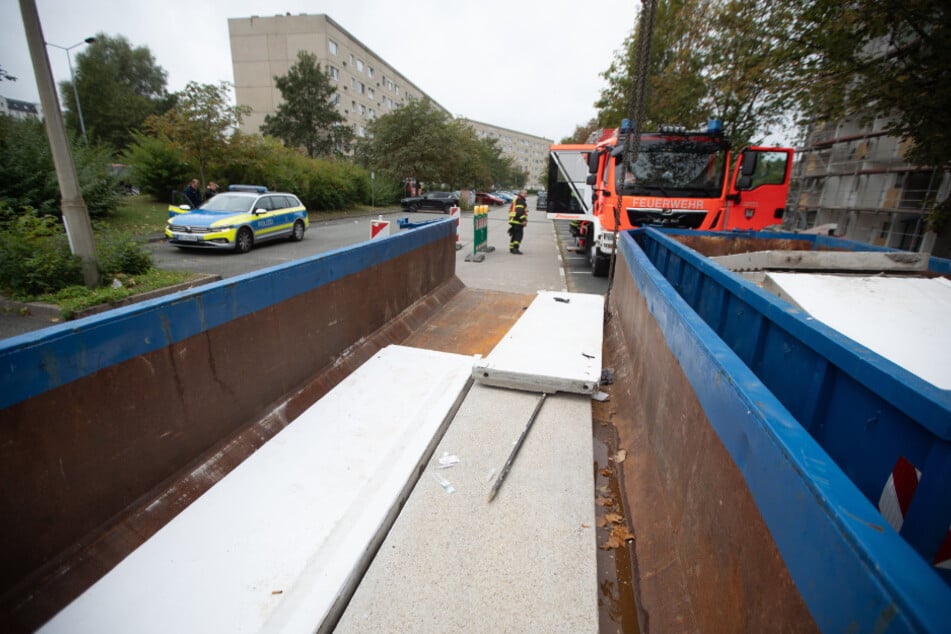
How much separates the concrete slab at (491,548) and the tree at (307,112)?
47.4m

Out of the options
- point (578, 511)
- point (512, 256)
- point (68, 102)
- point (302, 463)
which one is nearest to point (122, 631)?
point (302, 463)

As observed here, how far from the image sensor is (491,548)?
231 centimetres

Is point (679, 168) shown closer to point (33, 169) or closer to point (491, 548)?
point (491, 548)

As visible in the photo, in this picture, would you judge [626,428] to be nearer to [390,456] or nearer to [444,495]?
[444,495]

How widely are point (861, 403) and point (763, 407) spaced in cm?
92

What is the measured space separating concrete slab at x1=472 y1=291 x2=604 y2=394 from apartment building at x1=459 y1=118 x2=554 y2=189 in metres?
129

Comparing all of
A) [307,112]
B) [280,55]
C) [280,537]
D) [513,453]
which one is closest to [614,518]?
[513,453]

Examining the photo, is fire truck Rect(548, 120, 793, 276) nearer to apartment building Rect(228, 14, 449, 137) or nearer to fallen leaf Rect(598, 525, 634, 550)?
fallen leaf Rect(598, 525, 634, 550)

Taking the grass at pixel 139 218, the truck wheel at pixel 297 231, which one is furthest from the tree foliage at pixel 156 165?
the truck wheel at pixel 297 231

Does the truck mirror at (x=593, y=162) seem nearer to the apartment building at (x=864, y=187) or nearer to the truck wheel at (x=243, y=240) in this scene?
the truck wheel at (x=243, y=240)

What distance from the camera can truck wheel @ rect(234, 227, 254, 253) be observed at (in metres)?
12.9

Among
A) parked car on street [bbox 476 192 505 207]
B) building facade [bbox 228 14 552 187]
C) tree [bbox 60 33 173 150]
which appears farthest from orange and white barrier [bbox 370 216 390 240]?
tree [bbox 60 33 173 150]

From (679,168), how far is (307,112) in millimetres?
45002

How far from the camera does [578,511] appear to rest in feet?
8.55
